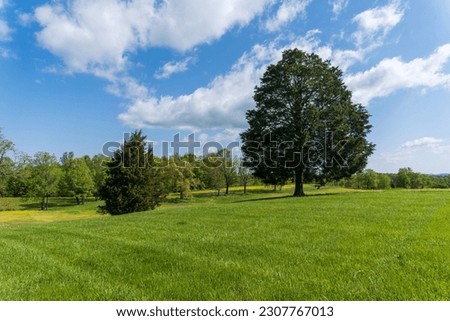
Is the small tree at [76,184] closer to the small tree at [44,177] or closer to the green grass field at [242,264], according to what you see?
the small tree at [44,177]

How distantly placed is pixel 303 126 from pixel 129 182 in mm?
18994

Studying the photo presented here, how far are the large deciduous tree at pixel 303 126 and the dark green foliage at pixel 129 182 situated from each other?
11086 millimetres

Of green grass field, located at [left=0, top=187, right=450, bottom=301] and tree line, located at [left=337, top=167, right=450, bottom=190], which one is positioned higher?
tree line, located at [left=337, top=167, right=450, bottom=190]

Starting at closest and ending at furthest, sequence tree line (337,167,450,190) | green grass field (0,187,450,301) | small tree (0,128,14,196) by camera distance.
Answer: green grass field (0,187,450,301) < small tree (0,128,14,196) < tree line (337,167,450,190)

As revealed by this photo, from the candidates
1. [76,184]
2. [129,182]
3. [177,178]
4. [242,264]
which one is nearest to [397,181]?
[177,178]

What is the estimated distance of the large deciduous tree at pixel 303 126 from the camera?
32.2 m

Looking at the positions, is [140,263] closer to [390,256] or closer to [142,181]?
[390,256]

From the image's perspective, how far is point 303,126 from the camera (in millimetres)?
32656

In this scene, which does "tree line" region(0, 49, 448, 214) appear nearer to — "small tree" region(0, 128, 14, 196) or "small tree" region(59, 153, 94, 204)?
"small tree" region(0, 128, 14, 196)

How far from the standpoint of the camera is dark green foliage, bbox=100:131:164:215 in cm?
3325

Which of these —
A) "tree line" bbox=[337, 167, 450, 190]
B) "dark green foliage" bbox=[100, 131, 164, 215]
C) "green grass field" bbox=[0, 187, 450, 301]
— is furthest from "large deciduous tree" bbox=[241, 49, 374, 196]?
"tree line" bbox=[337, 167, 450, 190]

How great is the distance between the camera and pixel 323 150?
3259cm

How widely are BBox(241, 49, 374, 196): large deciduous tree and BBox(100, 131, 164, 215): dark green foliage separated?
436 inches

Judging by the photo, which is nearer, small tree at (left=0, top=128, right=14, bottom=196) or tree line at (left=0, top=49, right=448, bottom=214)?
tree line at (left=0, top=49, right=448, bottom=214)
